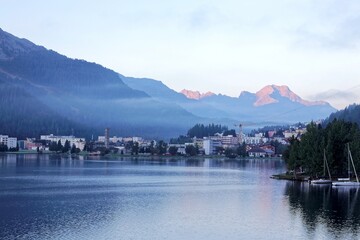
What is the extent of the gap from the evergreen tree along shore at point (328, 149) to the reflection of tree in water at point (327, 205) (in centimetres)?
460

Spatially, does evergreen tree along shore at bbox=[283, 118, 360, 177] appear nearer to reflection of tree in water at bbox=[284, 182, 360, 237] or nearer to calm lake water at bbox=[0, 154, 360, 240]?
reflection of tree in water at bbox=[284, 182, 360, 237]

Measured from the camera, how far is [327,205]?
1639 inches

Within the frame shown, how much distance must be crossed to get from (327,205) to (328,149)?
1890 cm

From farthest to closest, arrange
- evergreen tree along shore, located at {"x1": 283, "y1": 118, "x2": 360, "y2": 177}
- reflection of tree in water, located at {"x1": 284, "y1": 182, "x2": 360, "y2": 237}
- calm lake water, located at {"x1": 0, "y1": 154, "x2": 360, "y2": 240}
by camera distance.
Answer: evergreen tree along shore, located at {"x1": 283, "y1": 118, "x2": 360, "y2": 177} < reflection of tree in water, located at {"x1": 284, "y1": 182, "x2": 360, "y2": 237} < calm lake water, located at {"x1": 0, "y1": 154, "x2": 360, "y2": 240}

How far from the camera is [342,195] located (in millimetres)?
47875

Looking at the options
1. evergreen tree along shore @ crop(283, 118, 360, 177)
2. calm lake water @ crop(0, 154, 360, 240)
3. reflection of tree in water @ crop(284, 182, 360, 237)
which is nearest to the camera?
calm lake water @ crop(0, 154, 360, 240)

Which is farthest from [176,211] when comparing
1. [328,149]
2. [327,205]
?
[328,149]

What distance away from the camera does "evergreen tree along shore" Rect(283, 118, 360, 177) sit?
6000 centimetres

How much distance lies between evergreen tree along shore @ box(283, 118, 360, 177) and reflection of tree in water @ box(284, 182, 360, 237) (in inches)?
181

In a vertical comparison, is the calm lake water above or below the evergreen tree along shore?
below

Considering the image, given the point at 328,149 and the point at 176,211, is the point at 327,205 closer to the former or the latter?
the point at 176,211

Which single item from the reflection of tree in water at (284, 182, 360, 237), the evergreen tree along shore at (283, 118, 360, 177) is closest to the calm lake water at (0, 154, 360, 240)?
the reflection of tree in water at (284, 182, 360, 237)

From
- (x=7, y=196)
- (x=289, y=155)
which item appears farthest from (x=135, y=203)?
(x=289, y=155)

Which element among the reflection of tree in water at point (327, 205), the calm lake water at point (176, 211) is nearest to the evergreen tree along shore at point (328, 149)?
the reflection of tree in water at point (327, 205)
